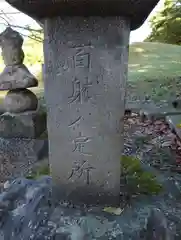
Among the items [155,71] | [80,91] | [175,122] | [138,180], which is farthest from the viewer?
[155,71]

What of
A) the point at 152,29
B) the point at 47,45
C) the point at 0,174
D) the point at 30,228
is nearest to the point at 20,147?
the point at 0,174

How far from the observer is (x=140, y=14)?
1644 mm

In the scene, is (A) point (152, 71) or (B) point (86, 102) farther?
(A) point (152, 71)

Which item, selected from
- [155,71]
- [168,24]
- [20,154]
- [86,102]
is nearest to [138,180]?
[86,102]

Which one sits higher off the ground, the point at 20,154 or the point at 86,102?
the point at 86,102

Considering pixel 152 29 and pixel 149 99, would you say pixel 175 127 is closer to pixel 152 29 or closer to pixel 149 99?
pixel 149 99

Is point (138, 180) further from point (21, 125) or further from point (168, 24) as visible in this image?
point (168, 24)

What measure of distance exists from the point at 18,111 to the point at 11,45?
78 cm

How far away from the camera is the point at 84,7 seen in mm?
1501

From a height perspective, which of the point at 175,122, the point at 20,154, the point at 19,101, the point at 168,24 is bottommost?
the point at 20,154

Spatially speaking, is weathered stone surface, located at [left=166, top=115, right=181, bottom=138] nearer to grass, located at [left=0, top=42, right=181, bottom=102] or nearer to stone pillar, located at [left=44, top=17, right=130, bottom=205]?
grass, located at [left=0, top=42, right=181, bottom=102]

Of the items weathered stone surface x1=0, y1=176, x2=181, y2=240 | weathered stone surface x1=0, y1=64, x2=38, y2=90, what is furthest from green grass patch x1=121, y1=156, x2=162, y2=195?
weathered stone surface x1=0, y1=64, x2=38, y2=90

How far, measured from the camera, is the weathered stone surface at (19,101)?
3699 mm

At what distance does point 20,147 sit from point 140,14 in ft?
8.14
